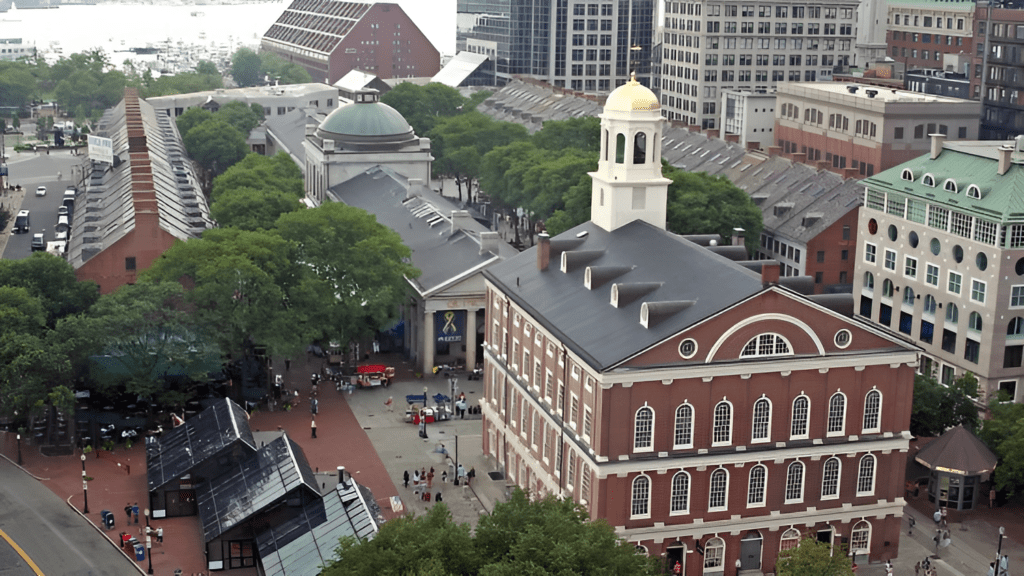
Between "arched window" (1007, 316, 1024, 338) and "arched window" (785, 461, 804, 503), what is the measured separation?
34.1 m

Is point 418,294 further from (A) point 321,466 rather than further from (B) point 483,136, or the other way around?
(B) point 483,136

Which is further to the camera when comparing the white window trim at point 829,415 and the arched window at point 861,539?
the arched window at point 861,539

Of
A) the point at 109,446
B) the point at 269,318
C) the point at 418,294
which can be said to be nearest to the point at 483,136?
the point at 418,294

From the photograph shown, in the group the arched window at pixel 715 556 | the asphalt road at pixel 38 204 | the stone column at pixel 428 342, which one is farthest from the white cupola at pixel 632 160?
the asphalt road at pixel 38 204

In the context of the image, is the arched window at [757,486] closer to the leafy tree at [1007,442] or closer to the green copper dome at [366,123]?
the leafy tree at [1007,442]

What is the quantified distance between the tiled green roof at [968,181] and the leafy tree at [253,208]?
51241 mm

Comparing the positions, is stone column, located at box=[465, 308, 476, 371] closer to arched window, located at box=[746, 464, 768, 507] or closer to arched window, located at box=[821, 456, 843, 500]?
arched window, located at box=[746, 464, 768, 507]

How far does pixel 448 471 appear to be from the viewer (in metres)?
85.8

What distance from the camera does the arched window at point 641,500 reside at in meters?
67.9

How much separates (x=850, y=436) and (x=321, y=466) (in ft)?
113

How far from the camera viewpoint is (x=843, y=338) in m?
68.2

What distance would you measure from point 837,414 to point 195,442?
3789 cm

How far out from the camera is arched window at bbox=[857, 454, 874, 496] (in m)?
70.5

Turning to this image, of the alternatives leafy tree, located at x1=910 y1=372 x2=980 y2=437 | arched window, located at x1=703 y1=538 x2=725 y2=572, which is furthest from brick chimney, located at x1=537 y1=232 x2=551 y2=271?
leafy tree, located at x1=910 y1=372 x2=980 y2=437
